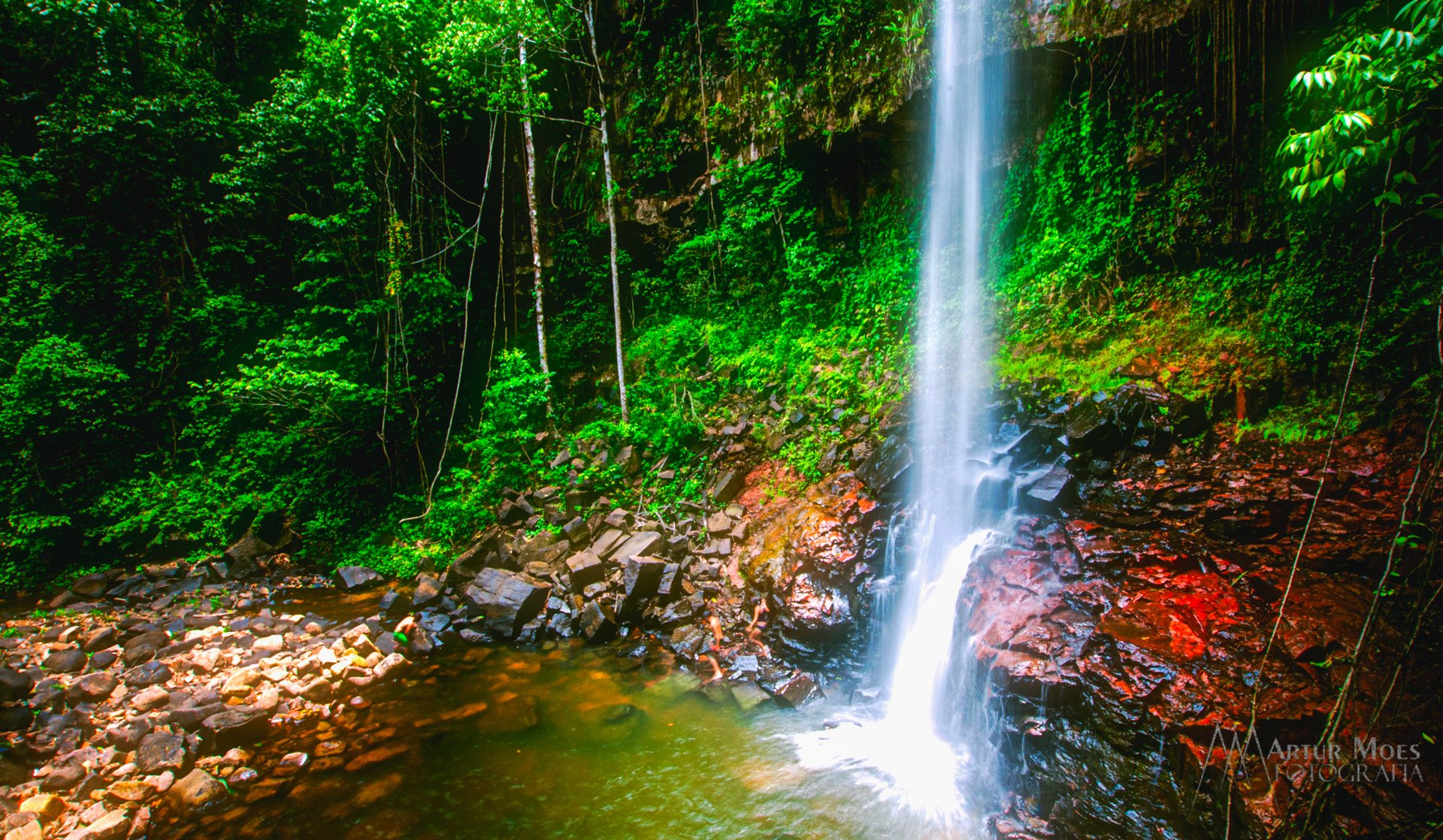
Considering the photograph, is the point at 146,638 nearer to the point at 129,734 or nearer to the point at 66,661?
the point at 66,661

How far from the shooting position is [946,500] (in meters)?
5.84

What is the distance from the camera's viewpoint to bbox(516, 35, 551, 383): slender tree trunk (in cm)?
941

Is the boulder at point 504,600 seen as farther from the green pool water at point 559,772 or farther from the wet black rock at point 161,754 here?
the wet black rock at point 161,754

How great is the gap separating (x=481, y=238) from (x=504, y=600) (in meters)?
7.73

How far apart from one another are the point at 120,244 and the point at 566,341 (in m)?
8.37

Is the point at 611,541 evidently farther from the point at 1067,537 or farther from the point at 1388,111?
the point at 1388,111

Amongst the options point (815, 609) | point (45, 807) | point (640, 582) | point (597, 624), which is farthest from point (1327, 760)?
point (45, 807)

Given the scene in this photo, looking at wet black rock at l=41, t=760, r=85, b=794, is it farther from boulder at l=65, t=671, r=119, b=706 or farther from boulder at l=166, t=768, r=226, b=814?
boulder at l=65, t=671, r=119, b=706

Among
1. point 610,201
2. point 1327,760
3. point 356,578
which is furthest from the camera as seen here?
point 610,201

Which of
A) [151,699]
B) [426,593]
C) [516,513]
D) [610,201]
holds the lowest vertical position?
[426,593]

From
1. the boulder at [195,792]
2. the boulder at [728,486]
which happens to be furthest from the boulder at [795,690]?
the boulder at [195,792]

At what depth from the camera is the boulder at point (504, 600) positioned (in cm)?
653

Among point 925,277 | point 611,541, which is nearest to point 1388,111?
point 925,277

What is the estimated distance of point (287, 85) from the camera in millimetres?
9406
